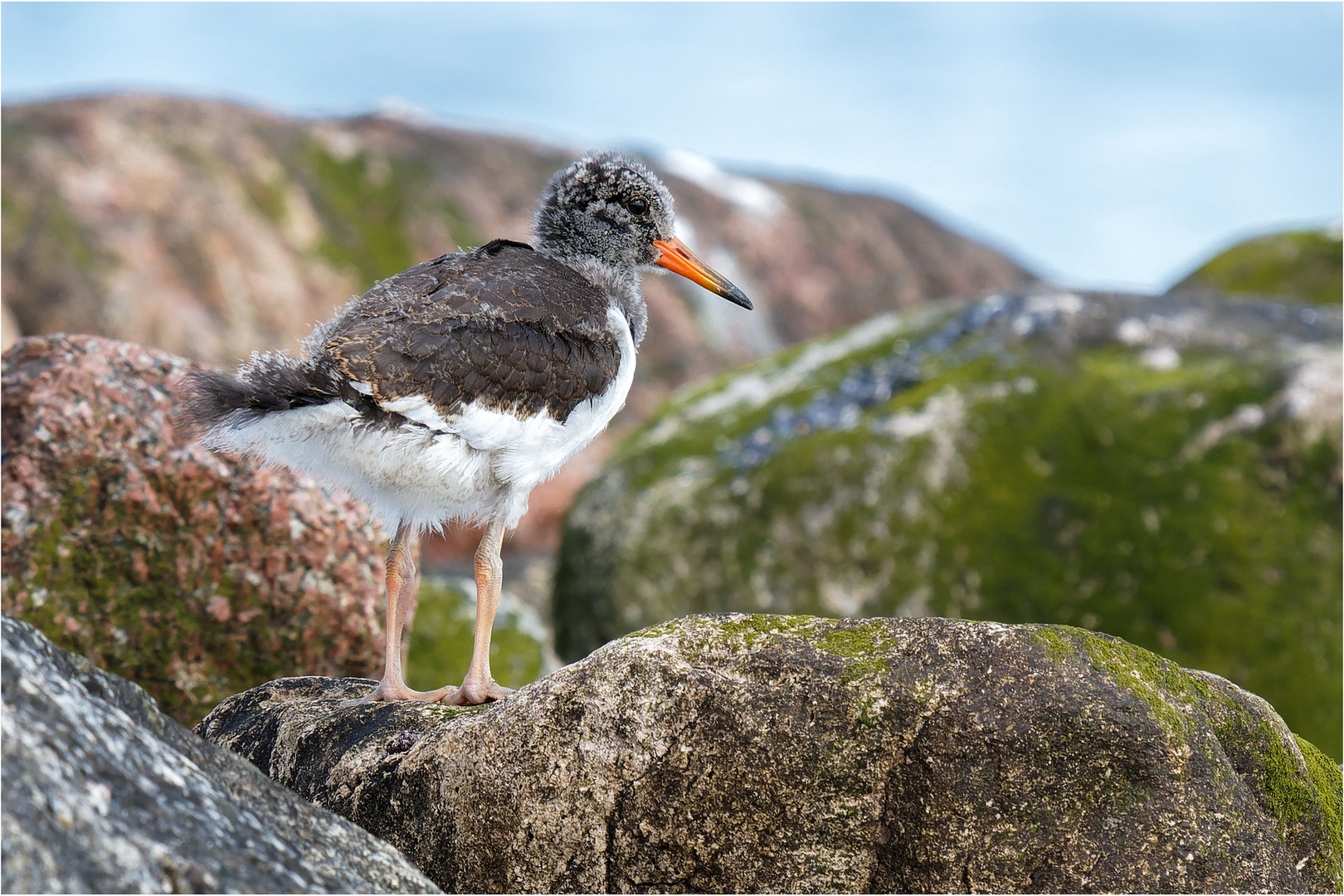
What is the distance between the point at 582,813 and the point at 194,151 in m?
23.4

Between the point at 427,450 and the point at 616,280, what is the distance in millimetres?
2198

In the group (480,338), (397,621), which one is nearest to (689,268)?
(480,338)

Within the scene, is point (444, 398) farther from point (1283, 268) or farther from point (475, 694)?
point (1283, 268)

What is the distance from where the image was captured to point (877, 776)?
4.16 meters

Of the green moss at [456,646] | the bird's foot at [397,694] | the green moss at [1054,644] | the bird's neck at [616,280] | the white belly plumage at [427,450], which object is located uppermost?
the bird's neck at [616,280]

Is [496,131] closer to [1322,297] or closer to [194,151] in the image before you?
[194,151]

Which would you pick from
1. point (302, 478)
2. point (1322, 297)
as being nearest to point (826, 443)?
point (302, 478)

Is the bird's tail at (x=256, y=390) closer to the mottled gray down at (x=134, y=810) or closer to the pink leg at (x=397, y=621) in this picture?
the pink leg at (x=397, y=621)

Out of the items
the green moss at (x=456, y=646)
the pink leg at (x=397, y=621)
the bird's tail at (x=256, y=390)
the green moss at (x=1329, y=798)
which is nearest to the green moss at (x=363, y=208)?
the green moss at (x=456, y=646)

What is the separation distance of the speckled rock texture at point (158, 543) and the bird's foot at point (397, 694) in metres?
1.45

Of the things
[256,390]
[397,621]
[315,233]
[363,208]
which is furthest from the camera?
[363,208]

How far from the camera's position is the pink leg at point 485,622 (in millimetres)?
6055

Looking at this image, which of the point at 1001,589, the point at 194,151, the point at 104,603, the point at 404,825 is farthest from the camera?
the point at 194,151

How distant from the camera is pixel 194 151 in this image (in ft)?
78.8
